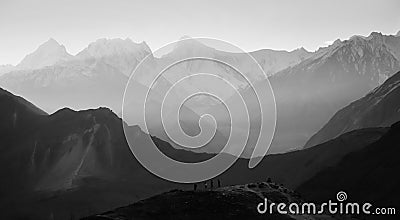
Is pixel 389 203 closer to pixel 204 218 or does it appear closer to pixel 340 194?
pixel 340 194

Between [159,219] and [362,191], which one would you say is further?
[362,191]

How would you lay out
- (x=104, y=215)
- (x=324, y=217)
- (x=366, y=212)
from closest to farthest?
1. (x=104, y=215)
2. (x=324, y=217)
3. (x=366, y=212)

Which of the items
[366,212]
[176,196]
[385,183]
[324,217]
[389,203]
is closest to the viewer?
[324,217]

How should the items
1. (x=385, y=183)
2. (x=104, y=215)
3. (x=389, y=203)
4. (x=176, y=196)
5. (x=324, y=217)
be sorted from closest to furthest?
(x=104, y=215) → (x=324, y=217) → (x=176, y=196) → (x=389, y=203) → (x=385, y=183)

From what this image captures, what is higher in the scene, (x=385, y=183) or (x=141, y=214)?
(x=385, y=183)

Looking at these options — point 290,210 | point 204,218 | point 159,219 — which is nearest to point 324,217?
point 290,210

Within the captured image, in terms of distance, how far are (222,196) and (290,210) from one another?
15877mm

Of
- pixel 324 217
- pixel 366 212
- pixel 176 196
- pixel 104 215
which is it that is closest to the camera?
pixel 104 215

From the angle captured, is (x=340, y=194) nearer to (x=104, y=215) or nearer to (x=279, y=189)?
(x=279, y=189)

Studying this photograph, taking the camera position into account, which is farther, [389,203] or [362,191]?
[362,191]

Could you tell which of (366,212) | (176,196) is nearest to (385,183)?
(366,212)

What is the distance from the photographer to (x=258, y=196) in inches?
4995

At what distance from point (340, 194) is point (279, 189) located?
210 ft

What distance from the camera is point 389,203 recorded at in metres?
163
